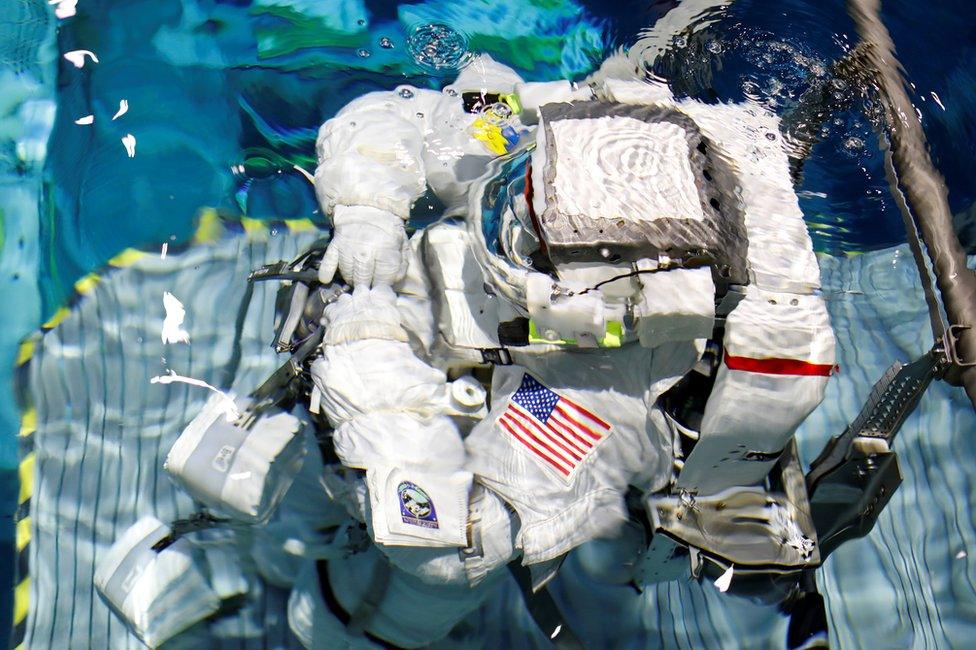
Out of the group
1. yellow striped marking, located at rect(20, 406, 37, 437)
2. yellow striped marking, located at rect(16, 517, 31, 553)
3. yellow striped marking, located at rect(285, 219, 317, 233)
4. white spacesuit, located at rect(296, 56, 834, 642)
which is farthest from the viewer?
yellow striped marking, located at rect(285, 219, 317, 233)

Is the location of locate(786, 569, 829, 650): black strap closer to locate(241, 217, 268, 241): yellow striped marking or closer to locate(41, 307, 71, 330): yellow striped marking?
locate(241, 217, 268, 241): yellow striped marking

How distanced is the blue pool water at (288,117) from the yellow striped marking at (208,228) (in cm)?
2

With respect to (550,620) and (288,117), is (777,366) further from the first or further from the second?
(288,117)

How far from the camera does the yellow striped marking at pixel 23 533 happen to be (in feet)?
7.20

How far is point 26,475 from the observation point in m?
2.26

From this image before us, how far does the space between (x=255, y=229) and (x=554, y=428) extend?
133 cm

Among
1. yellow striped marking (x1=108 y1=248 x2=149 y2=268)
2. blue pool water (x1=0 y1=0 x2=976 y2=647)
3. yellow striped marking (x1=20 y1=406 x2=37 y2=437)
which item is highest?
blue pool water (x1=0 y1=0 x2=976 y2=647)

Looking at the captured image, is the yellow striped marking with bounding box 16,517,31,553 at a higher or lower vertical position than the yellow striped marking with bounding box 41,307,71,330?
lower

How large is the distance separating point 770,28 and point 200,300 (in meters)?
1.70

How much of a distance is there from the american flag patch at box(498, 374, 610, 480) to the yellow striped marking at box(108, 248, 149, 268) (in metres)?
1.32

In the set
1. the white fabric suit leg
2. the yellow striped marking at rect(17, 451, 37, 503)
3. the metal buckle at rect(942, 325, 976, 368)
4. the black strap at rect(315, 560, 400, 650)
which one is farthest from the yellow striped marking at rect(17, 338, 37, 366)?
the metal buckle at rect(942, 325, 976, 368)

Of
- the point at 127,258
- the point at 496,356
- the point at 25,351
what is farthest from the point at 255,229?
the point at 496,356

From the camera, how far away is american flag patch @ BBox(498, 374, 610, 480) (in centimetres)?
161

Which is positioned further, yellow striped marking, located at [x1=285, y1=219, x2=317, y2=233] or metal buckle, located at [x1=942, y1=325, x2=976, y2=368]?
yellow striped marking, located at [x1=285, y1=219, x2=317, y2=233]
